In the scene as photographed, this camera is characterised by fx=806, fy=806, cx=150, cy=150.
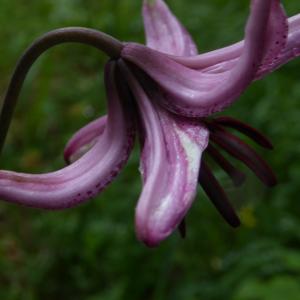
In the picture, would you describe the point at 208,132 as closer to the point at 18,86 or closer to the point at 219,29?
the point at 18,86

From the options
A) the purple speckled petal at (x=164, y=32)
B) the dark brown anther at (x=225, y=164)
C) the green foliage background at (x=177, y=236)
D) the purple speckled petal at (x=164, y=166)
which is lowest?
the green foliage background at (x=177, y=236)

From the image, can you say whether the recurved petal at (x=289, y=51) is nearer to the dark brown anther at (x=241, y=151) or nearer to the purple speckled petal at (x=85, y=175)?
the dark brown anther at (x=241, y=151)

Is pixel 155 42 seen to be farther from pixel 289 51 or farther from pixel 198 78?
pixel 289 51

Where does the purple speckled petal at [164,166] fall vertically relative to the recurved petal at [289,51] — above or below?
below

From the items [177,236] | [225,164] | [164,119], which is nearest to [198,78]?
[164,119]

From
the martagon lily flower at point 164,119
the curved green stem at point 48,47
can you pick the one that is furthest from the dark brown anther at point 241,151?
the curved green stem at point 48,47

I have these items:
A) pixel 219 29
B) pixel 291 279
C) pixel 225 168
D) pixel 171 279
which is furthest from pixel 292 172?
pixel 225 168

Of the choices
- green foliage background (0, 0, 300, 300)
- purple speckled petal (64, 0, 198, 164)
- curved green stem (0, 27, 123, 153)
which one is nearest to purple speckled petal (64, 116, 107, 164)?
purple speckled petal (64, 0, 198, 164)
